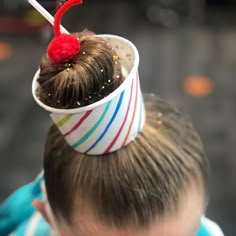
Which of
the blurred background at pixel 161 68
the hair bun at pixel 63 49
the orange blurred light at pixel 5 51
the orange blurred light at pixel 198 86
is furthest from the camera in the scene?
the orange blurred light at pixel 5 51

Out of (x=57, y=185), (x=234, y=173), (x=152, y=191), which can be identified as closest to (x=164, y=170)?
(x=152, y=191)

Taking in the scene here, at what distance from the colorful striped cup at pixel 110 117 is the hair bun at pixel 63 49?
46 mm

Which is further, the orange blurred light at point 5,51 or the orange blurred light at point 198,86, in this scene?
the orange blurred light at point 5,51

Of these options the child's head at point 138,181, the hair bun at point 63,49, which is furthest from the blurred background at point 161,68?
the hair bun at point 63,49

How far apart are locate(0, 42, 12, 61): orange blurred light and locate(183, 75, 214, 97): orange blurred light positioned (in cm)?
70

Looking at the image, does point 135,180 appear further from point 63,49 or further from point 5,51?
point 5,51

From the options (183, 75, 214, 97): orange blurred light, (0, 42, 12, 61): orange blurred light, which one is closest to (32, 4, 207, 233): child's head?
(183, 75, 214, 97): orange blurred light

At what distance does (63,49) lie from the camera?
520mm

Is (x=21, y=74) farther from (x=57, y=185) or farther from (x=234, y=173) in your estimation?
(x=57, y=185)

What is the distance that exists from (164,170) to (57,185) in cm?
14

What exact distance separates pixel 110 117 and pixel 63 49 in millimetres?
88

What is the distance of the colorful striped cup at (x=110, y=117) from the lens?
0.54m

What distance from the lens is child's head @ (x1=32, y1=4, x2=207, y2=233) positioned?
60 cm

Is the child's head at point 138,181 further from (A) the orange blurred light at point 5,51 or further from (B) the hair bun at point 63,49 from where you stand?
(A) the orange blurred light at point 5,51
